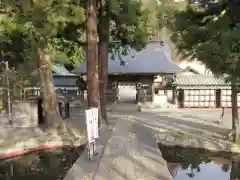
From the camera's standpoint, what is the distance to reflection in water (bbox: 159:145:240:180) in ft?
34.1

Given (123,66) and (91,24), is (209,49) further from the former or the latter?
(123,66)

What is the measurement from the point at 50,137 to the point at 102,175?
6398 mm

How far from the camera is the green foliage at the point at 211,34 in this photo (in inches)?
414

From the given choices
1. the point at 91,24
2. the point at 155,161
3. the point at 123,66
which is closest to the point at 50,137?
the point at 91,24


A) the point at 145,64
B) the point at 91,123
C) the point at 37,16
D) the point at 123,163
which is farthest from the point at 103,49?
the point at 145,64

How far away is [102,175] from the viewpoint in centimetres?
755

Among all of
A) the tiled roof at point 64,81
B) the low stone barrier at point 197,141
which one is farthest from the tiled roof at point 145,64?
the low stone barrier at point 197,141

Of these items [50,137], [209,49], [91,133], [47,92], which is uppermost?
[209,49]

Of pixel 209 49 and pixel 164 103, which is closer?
pixel 209 49

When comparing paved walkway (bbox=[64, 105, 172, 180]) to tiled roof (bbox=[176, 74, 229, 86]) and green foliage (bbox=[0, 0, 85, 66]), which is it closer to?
green foliage (bbox=[0, 0, 85, 66])

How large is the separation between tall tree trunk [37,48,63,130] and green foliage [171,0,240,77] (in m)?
5.27

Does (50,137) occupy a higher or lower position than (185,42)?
lower

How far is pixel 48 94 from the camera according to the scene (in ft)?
46.1

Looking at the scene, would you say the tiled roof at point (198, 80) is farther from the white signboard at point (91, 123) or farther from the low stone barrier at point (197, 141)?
the white signboard at point (91, 123)
